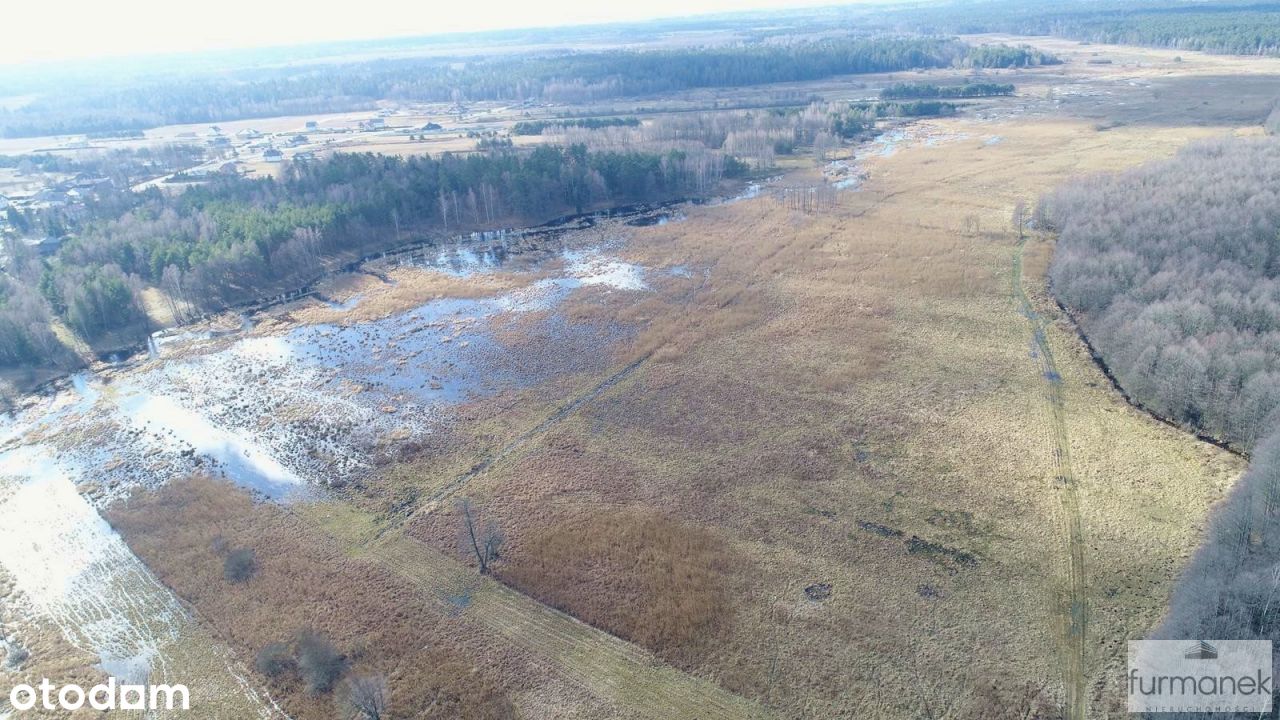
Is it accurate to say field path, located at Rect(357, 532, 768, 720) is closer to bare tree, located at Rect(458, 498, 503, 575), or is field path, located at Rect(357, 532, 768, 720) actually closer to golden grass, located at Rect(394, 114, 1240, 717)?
bare tree, located at Rect(458, 498, 503, 575)

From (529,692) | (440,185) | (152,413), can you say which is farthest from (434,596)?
(440,185)

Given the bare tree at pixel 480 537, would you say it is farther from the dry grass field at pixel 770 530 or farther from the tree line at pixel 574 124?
the tree line at pixel 574 124

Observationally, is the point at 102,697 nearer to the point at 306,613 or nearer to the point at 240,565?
the point at 240,565

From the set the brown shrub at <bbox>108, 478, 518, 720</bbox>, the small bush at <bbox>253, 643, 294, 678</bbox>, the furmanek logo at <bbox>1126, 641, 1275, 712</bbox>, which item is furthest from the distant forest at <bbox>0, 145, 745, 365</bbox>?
the furmanek logo at <bbox>1126, 641, 1275, 712</bbox>

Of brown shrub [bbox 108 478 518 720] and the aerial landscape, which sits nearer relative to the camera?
brown shrub [bbox 108 478 518 720]

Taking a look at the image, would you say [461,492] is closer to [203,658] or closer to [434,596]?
[434,596]
